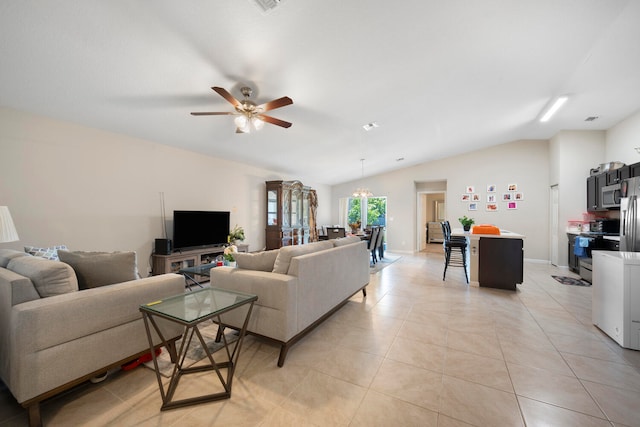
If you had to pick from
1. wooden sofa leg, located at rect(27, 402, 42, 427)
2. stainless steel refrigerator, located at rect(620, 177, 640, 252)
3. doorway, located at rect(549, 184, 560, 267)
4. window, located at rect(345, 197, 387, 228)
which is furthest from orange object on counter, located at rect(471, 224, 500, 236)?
wooden sofa leg, located at rect(27, 402, 42, 427)

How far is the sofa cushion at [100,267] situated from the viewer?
193 centimetres

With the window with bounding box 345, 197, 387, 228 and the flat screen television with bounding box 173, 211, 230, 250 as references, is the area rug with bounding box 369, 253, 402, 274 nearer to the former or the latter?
the window with bounding box 345, 197, 387, 228

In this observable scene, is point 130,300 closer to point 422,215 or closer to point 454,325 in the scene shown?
point 454,325

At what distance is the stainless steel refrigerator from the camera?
3.31m

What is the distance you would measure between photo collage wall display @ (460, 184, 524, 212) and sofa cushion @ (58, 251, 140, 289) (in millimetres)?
8077

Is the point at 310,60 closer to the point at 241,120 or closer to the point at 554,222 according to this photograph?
the point at 241,120

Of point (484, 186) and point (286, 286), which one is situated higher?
point (484, 186)

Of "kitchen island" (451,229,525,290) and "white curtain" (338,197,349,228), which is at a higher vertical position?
"white curtain" (338,197,349,228)

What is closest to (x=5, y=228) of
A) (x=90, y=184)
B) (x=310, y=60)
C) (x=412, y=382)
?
(x=90, y=184)

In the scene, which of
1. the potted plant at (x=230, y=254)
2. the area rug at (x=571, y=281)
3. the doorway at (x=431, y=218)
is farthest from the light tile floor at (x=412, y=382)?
the doorway at (x=431, y=218)

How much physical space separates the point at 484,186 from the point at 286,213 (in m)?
5.69

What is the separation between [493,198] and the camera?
23.7 feet

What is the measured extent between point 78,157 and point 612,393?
18.8ft

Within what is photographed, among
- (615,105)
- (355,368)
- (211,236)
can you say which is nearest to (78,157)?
(211,236)
